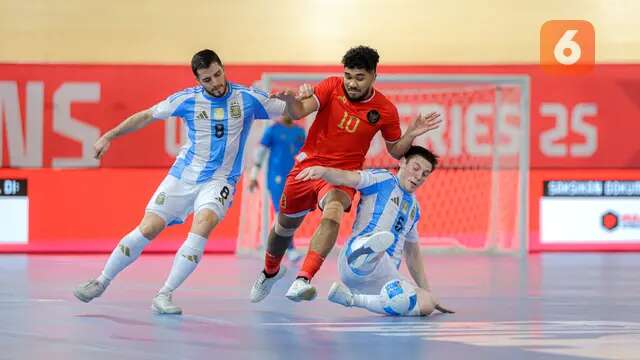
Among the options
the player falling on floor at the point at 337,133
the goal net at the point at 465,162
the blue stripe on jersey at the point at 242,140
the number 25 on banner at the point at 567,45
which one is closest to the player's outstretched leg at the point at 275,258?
the player falling on floor at the point at 337,133

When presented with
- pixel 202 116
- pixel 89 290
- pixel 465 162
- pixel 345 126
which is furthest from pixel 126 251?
pixel 465 162

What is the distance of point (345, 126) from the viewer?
24.5 feet

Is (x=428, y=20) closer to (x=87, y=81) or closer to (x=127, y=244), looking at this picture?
(x=87, y=81)

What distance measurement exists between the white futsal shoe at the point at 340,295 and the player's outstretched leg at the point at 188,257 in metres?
0.84

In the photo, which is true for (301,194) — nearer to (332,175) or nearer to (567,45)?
(332,175)

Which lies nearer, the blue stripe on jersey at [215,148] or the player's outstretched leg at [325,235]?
the player's outstretched leg at [325,235]

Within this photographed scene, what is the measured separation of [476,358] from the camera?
5.48m

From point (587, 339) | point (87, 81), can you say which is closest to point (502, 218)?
point (87, 81)

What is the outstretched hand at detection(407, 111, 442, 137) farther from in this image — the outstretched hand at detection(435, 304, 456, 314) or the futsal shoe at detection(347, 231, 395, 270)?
the outstretched hand at detection(435, 304, 456, 314)

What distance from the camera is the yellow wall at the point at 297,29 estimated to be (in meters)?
12.8

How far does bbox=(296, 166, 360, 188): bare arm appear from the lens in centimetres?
669

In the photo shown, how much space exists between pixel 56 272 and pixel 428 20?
535cm

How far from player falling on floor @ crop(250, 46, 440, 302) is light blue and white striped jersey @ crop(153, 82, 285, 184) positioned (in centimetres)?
29

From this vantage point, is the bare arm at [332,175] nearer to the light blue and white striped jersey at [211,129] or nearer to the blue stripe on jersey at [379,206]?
the blue stripe on jersey at [379,206]
